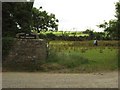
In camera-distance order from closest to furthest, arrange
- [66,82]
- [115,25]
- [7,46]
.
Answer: [66,82] → [7,46] → [115,25]

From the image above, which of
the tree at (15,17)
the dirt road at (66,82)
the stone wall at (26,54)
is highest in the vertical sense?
the tree at (15,17)

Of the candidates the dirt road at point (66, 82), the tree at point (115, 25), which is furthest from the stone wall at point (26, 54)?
the tree at point (115, 25)

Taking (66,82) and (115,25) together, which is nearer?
(66,82)

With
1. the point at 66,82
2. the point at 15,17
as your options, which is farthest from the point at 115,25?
the point at 66,82

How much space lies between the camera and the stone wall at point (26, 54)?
1836cm

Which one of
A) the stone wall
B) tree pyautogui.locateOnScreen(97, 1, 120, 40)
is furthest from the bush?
tree pyautogui.locateOnScreen(97, 1, 120, 40)

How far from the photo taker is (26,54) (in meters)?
18.5

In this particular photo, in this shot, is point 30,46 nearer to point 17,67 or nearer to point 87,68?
point 17,67

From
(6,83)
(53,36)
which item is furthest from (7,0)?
(53,36)

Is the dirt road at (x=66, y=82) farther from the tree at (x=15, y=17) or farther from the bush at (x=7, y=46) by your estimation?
the tree at (x=15, y=17)

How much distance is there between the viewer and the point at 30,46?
18578mm

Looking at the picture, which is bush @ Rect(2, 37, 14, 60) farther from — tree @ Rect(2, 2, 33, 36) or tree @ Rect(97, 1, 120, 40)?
tree @ Rect(97, 1, 120, 40)

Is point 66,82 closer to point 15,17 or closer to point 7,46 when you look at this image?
point 7,46

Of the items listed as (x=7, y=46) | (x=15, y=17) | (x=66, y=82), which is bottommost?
(x=66, y=82)
